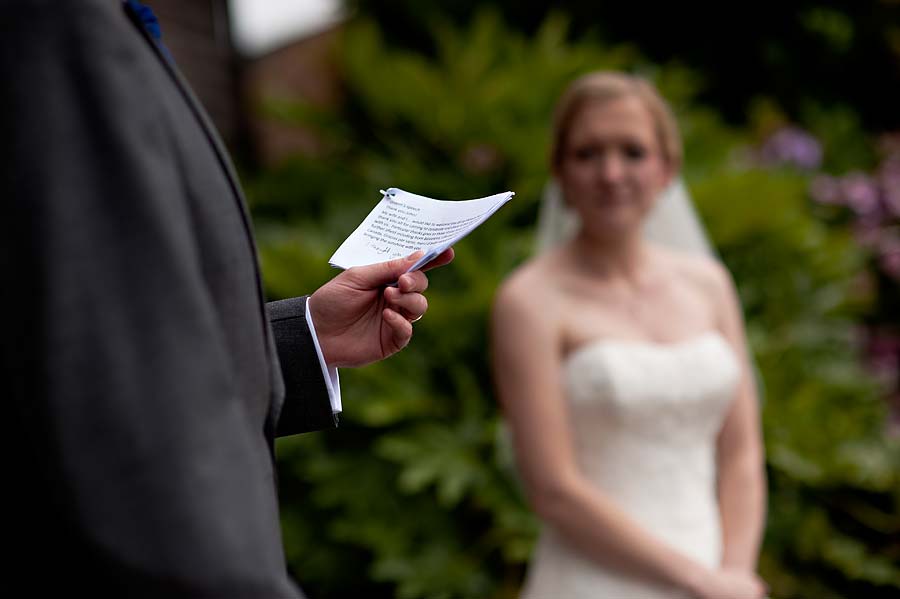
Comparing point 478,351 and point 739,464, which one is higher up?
point 739,464

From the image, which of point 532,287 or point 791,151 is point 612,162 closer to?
point 532,287

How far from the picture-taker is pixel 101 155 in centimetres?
73

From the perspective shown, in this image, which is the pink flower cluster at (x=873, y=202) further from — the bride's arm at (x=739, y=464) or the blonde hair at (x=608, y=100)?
the blonde hair at (x=608, y=100)

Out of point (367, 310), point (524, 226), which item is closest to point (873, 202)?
point (524, 226)

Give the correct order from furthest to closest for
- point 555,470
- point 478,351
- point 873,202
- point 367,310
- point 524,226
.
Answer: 1. point 873,202
2. point 524,226
3. point 478,351
4. point 555,470
5. point 367,310

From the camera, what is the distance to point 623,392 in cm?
234

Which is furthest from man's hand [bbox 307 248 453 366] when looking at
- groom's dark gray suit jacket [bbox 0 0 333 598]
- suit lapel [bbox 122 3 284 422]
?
groom's dark gray suit jacket [bbox 0 0 333 598]

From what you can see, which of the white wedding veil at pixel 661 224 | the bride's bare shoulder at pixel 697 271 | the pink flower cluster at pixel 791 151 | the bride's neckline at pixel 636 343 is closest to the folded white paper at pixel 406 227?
the bride's neckline at pixel 636 343

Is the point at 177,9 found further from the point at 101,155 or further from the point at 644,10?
the point at 101,155

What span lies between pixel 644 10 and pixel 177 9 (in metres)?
3.12

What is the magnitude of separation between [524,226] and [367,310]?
3110 mm

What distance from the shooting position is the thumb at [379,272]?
1136 mm

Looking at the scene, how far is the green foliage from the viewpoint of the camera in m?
3.31

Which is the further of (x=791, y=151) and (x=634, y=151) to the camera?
(x=791, y=151)
